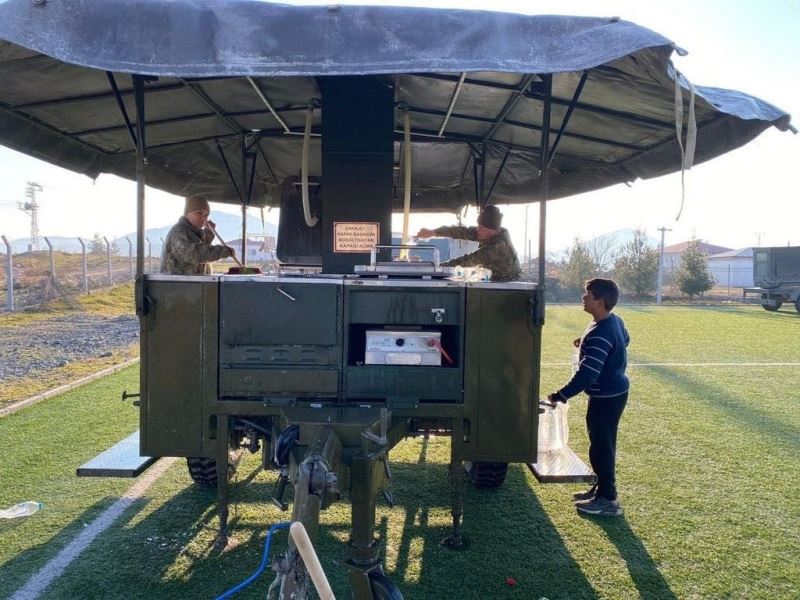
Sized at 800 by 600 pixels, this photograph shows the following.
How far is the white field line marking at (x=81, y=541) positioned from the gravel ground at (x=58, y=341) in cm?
506

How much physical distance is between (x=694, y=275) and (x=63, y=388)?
34461 millimetres

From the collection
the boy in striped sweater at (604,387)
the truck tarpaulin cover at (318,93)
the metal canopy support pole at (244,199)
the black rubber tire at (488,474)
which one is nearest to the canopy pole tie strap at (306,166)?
the truck tarpaulin cover at (318,93)

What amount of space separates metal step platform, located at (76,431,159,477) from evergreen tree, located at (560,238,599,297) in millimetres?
34033

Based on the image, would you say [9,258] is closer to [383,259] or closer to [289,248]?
[289,248]

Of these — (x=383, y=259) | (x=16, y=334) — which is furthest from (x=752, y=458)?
(x=16, y=334)

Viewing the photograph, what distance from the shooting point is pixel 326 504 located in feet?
7.02

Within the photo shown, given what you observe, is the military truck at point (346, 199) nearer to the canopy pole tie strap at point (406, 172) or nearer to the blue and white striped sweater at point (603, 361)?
the canopy pole tie strap at point (406, 172)

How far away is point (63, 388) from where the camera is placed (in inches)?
312

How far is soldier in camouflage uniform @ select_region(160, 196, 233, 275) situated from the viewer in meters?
4.62

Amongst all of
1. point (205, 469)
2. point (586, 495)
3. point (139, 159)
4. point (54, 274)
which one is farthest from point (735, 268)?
point (139, 159)

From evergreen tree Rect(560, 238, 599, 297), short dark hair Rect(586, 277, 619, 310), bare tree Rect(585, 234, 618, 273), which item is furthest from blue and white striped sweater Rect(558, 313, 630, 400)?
bare tree Rect(585, 234, 618, 273)

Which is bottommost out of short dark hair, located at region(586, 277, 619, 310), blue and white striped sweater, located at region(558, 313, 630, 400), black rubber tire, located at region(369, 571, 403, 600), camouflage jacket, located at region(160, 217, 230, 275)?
black rubber tire, located at region(369, 571, 403, 600)

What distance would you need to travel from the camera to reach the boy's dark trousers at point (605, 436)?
435cm

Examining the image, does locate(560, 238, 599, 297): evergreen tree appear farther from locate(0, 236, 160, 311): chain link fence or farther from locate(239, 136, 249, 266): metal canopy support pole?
locate(239, 136, 249, 266): metal canopy support pole
